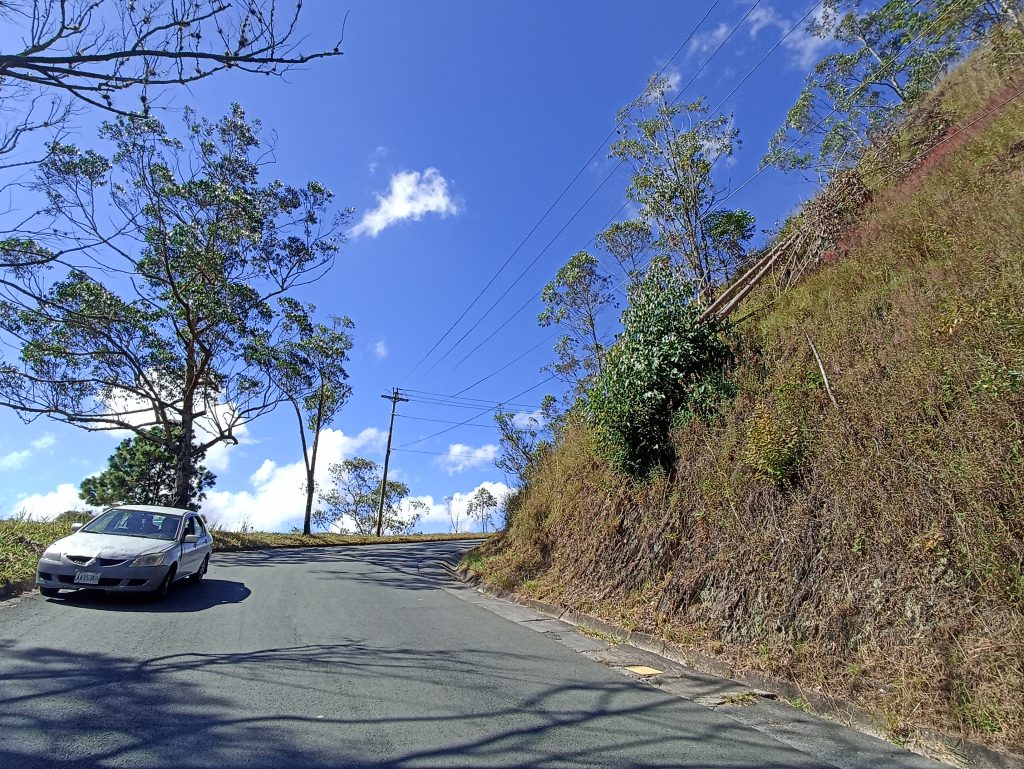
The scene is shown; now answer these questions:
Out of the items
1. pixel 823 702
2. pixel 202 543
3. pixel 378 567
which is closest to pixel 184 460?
pixel 378 567

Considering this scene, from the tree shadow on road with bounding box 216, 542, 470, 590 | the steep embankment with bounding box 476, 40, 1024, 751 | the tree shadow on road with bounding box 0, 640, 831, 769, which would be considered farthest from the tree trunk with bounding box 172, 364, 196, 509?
the tree shadow on road with bounding box 0, 640, 831, 769

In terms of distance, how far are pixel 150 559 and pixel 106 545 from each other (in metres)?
0.63

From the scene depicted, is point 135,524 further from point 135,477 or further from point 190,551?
point 135,477

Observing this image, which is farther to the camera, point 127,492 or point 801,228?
point 127,492

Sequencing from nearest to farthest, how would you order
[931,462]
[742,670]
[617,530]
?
[931,462] → [742,670] → [617,530]

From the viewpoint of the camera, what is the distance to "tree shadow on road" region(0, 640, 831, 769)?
3.25 m

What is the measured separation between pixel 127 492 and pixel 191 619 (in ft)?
102

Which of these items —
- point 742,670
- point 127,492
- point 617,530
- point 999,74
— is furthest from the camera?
point 127,492

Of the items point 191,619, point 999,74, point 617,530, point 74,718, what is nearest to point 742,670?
point 617,530

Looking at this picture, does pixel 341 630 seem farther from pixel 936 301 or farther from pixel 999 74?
pixel 999 74

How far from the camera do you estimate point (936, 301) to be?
6.13 metres

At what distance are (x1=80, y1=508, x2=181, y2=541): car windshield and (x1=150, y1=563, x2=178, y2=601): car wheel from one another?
2.15 feet

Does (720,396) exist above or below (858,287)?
below

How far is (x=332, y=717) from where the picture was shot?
12.6 feet
